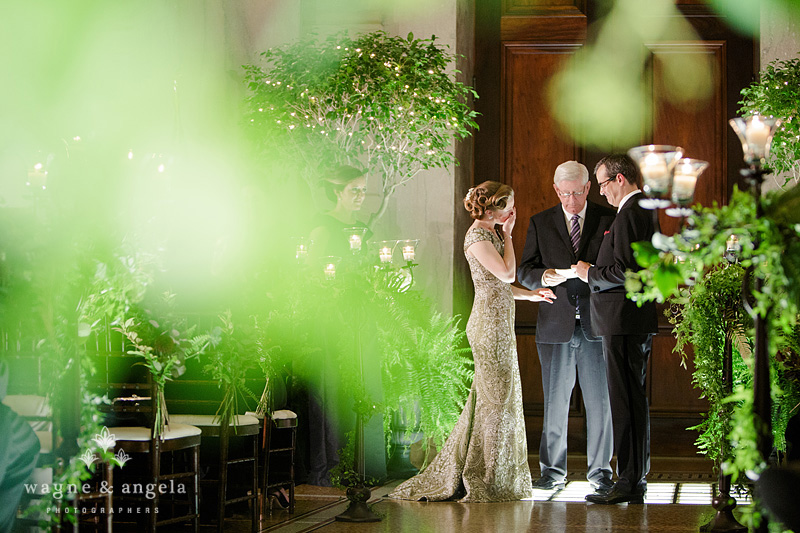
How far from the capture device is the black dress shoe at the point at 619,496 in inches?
205

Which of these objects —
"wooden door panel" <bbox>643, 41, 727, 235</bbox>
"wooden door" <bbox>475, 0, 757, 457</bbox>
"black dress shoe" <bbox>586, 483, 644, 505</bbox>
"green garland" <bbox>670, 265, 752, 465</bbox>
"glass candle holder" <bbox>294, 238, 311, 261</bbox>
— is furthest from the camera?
"wooden door panel" <bbox>643, 41, 727, 235</bbox>

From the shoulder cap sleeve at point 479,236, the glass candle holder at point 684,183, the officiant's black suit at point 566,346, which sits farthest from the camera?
the officiant's black suit at point 566,346

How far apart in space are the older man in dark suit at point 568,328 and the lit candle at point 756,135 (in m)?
2.75

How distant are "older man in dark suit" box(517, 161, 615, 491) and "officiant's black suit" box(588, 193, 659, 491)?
0.34m

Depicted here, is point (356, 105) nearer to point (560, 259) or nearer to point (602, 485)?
point (560, 259)

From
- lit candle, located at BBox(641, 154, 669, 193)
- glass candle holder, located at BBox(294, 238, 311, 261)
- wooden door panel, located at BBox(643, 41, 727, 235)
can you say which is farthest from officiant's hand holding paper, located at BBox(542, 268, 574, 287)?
lit candle, located at BBox(641, 154, 669, 193)

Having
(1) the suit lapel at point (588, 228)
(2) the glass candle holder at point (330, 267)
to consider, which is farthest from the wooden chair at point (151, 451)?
(1) the suit lapel at point (588, 228)

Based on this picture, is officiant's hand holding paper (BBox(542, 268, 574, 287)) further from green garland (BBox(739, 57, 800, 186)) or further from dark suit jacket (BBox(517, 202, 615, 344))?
green garland (BBox(739, 57, 800, 186))

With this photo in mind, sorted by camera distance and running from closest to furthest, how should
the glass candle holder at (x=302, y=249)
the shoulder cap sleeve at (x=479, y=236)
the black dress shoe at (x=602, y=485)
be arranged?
the black dress shoe at (x=602, y=485), the shoulder cap sleeve at (x=479, y=236), the glass candle holder at (x=302, y=249)

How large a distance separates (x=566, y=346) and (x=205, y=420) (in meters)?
2.32

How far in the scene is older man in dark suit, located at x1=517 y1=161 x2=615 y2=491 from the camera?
5695mm

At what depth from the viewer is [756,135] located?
9.62ft

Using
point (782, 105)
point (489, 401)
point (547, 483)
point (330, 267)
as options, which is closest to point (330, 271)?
point (330, 267)

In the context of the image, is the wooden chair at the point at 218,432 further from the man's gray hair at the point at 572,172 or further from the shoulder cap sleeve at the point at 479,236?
the man's gray hair at the point at 572,172
